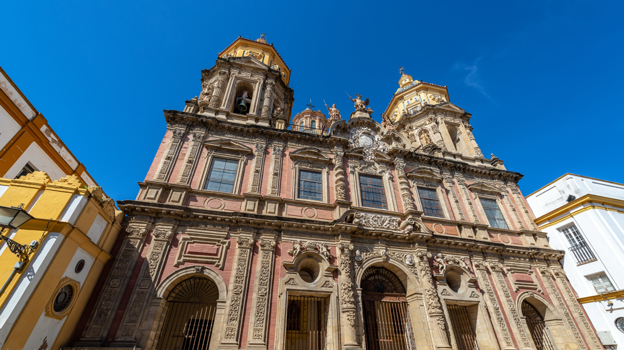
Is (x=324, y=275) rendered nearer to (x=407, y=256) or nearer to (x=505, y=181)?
(x=407, y=256)

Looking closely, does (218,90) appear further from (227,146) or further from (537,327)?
(537,327)

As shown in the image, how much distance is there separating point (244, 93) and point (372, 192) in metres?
10.1

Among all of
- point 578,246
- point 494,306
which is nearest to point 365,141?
point 494,306

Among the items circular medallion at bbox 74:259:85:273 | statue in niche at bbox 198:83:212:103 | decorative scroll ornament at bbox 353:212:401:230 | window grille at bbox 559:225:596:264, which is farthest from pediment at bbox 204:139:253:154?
window grille at bbox 559:225:596:264

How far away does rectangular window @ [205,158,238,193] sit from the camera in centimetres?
1322

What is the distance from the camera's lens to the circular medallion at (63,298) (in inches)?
309

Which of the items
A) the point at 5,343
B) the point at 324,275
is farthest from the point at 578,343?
the point at 5,343

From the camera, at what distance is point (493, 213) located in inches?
669

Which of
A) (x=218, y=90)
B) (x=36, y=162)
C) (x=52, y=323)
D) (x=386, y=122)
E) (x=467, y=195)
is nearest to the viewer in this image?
(x=52, y=323)

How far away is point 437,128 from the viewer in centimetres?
2191

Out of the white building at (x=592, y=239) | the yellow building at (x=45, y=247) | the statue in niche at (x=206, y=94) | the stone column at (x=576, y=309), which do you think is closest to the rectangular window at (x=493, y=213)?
the white building at (x=592, y=239)

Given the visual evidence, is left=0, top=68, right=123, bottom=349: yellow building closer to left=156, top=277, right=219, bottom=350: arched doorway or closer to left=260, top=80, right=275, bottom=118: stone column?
left=156, top=277, right=219, bottom=350: arched doorway

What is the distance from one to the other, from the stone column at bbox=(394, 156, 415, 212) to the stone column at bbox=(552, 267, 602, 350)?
820 centimetres

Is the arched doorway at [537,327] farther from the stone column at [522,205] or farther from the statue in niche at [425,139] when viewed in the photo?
the statue in niche at [425,139]
